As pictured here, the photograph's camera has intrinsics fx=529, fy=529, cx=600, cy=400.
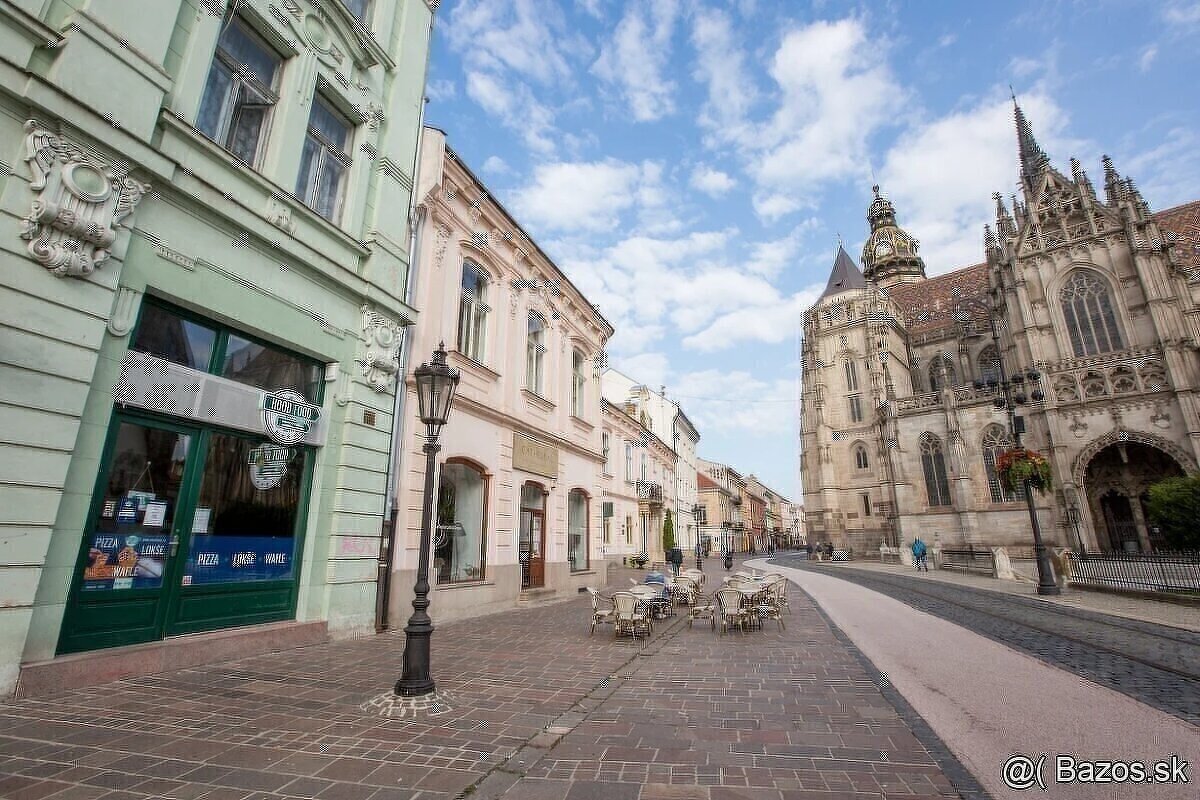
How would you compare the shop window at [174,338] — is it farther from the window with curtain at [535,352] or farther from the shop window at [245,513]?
the window with curtain at [535,352]

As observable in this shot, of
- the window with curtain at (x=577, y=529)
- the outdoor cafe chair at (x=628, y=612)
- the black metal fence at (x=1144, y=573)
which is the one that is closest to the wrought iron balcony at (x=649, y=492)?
the window with curtain at (x=577, y=529)

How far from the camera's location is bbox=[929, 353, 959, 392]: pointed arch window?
47250 millimetres

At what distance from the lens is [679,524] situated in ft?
140

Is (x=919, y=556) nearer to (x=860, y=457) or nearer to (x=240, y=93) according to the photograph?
(x=860, y=457)

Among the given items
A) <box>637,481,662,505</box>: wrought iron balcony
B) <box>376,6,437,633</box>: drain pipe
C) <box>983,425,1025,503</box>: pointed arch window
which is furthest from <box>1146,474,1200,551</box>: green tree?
<box>376,6,437,633</box>: drain pipe

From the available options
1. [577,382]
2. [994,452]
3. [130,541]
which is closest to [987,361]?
[994,452]

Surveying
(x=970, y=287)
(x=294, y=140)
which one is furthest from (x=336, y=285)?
(x=970, y=287)

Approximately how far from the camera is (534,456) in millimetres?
14461

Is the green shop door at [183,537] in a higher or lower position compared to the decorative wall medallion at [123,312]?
lower

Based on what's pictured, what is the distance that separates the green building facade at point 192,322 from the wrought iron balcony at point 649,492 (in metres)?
24.1

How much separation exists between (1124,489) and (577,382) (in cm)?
3640

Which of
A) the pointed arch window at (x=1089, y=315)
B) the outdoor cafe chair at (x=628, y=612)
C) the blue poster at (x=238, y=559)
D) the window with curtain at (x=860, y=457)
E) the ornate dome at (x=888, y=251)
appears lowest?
the outdoor cafe chair at (x=628, y=612)

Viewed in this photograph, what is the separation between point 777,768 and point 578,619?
7905 millimetres

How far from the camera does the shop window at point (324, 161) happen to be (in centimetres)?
902
